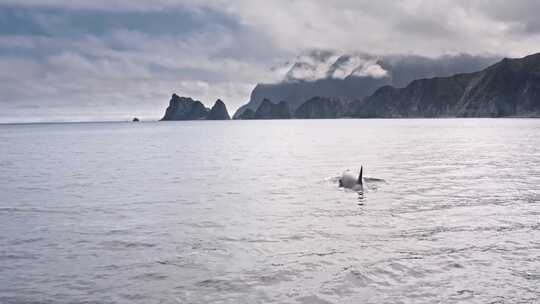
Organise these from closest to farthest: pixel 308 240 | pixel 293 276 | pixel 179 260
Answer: pixel 293 276
pixel 179 260
pixel 308 240

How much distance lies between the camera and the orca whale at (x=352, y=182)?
34.8 meters

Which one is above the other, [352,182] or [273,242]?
[352,182]

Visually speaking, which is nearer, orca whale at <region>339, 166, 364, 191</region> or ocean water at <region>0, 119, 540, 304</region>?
ocean water at <region>0, 119, 540, 304</region>

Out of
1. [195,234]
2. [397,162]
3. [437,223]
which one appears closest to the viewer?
[195,234]

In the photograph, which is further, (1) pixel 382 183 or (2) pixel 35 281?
(1) pixel 382 183

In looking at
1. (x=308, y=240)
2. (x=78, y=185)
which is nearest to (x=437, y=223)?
(x=308, y=240)

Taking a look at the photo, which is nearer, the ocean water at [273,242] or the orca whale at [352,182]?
the ocean water at [273,242]

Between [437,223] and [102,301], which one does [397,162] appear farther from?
[102,301]

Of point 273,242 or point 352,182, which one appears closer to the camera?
point 273,242

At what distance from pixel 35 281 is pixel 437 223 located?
60.1 feet

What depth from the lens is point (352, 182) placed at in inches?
1412

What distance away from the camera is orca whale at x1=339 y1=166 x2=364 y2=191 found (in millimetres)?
34844

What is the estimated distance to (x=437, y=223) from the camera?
22719 millimetres

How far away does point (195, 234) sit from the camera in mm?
21344
